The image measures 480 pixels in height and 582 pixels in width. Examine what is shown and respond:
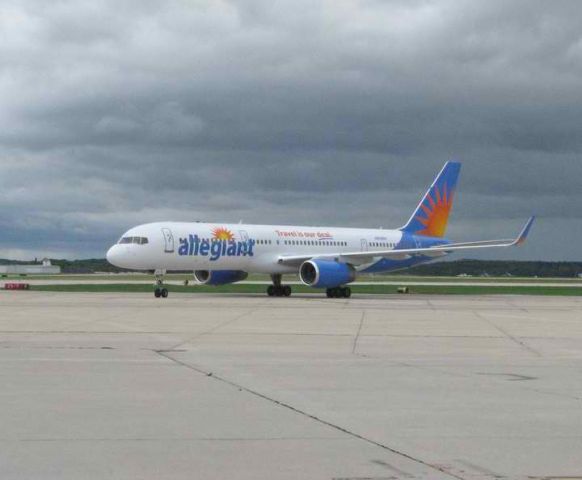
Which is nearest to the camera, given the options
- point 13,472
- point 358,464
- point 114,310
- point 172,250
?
point 13,472

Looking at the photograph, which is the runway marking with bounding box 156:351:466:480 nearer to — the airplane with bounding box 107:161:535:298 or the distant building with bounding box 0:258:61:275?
the airplane with bounding box 107:161:535:298

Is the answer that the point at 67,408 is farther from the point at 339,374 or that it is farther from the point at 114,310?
the point at 114,310

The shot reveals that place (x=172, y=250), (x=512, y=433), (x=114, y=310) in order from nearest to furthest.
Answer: (x=512, y=433), (x=114, y=310), (x=172, y=250)

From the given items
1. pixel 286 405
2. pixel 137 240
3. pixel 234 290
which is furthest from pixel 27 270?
pixel 286 405

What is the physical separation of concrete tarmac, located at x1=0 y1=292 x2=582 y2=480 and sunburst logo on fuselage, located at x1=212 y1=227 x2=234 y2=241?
24.8m

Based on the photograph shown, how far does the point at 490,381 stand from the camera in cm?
1245

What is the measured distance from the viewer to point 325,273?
45125 millimetres

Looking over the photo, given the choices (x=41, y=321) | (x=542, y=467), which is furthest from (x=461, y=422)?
(x=41, y=321)

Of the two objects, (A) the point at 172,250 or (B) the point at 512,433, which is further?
(A) the point at 172,250

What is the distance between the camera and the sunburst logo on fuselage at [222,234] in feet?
150

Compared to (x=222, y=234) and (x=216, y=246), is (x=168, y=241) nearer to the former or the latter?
(x=216, y=246)

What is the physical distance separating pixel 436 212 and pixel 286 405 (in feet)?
162

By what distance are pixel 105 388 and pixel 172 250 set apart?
32999 mm

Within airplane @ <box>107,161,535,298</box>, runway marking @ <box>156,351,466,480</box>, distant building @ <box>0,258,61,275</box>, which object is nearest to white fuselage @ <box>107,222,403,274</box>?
airplane @ <box>107,161,535,298</box>
